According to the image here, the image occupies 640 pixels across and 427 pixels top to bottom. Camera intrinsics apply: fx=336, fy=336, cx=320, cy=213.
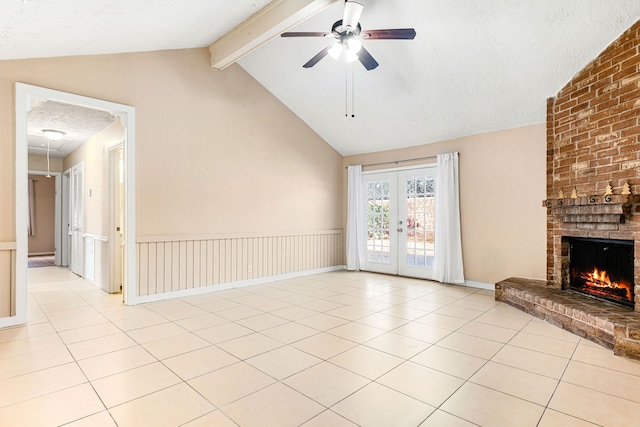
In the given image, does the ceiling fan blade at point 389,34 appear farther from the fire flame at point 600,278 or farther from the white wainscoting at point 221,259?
the white wainscoting at point 221,259

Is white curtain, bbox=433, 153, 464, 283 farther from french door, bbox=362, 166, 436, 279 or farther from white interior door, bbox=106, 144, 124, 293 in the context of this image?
white interior door, bbox=106, 144, 124, 293

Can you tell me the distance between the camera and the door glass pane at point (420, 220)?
616cm

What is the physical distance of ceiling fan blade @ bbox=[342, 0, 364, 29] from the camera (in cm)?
295

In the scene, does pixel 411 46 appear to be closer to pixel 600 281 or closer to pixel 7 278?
pixel 600 281

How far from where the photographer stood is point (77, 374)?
252 cm

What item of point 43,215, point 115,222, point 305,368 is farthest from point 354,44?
point 43,215

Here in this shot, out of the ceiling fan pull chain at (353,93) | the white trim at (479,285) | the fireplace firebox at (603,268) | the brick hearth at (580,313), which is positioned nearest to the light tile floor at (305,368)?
the brick hearth at (580,313)

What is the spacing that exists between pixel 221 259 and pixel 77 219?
3823mm

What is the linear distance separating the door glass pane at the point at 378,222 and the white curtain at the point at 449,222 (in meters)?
1.23

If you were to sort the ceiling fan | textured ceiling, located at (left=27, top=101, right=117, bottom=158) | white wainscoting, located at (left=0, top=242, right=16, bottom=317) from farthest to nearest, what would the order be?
textured ceiling, located at (left=27, top=101, right=117, bottom=158)
white wainscoting, located at (left=0, top=242, right=16, bottom=317)
the ceiling fan

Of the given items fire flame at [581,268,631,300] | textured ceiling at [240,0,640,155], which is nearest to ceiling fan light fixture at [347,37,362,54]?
textured ceiling at [240,0,640,155]

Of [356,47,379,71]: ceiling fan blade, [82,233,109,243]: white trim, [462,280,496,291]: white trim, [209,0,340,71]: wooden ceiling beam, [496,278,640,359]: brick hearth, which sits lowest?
[462,280,496,291]: white trim

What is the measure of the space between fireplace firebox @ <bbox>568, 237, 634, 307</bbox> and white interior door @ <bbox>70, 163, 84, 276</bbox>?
8.17 meters

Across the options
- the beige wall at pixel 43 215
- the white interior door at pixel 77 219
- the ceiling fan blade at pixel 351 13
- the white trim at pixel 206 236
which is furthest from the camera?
the beige wall at pixel 43 215
